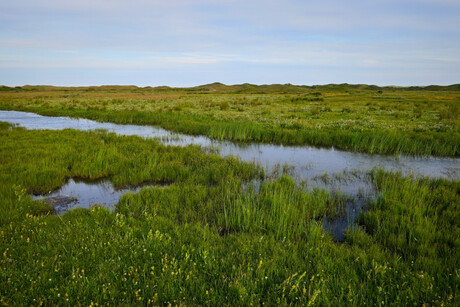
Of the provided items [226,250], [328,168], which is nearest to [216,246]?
[226,250]

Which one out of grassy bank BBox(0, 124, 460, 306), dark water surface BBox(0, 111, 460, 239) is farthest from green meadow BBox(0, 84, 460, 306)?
dark water surface BBox(0, 111, 460, 239)

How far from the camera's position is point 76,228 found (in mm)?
5516

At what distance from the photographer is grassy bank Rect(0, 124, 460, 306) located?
3.77m

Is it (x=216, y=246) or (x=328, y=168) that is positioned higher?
(x=328, y=168)

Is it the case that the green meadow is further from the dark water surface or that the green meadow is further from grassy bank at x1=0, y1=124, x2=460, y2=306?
the dark water surface

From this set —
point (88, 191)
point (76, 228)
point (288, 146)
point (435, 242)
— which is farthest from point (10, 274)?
point (288, 146)

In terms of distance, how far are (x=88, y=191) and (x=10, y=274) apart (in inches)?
213

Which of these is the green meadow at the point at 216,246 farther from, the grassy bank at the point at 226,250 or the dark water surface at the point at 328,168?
the dark water surface at the point at 328,168

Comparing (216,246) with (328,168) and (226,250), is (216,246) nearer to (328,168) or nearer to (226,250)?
(226,250)

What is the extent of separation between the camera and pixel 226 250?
4984mm

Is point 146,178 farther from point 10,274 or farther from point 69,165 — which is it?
point 10,274

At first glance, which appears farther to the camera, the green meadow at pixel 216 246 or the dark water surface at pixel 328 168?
the dark water surface at pixel 328 168

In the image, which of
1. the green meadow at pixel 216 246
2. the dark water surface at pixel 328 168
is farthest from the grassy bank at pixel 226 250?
the dark water surface at pixel 328 168

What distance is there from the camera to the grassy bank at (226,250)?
3.77m
